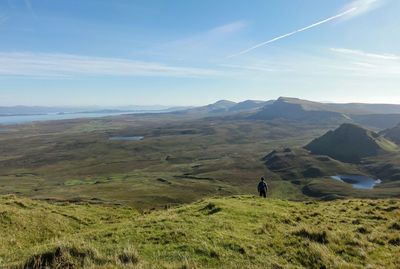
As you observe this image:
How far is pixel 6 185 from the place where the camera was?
533ft

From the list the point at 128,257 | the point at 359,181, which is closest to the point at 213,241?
the point at 128,257

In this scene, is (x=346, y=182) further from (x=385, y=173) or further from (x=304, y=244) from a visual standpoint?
(x=304, y=244)

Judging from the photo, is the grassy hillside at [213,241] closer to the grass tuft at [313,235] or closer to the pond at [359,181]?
the grass tuft at [313,235]

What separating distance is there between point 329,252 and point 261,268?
4195 millimetres

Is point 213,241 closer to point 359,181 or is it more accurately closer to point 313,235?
point 313,235

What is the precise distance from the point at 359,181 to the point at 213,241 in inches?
7093

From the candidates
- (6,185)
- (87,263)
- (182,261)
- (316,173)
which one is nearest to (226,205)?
(182,261)

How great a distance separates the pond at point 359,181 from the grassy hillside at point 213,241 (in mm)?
150552

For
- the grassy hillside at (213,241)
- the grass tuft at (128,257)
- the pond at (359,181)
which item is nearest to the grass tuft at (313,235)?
the grassy hillside at (213,241)

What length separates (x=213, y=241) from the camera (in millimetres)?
17375

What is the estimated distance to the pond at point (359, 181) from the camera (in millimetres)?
167625

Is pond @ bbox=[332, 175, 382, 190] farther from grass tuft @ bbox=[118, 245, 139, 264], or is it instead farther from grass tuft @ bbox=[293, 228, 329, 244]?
grass tuft @ bbox=[118, 245, 139, 264]

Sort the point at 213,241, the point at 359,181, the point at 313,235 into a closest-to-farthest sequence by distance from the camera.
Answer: the point at 213,241 → the point at 313,235 → the point at 359,181

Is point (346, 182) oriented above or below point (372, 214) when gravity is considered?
below
